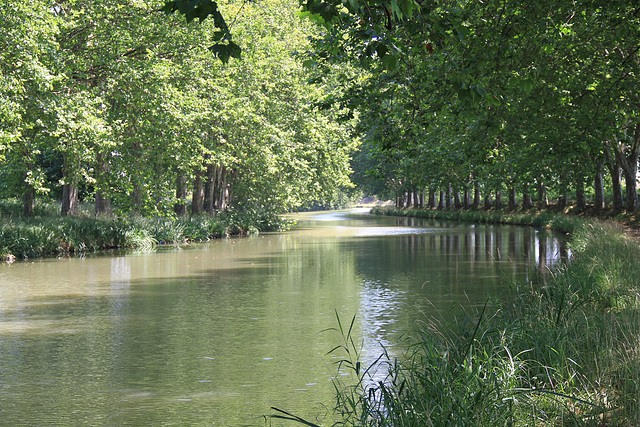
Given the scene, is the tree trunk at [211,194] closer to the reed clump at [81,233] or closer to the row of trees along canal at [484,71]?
the reed clump at [81,233]

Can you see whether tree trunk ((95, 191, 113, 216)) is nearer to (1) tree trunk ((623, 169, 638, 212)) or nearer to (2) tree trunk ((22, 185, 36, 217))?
(2) tree trunk ((22, 185, 36, 217))

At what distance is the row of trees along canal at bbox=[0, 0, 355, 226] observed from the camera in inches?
875

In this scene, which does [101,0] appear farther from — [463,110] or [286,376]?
[286,376]

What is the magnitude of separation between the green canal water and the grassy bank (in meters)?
2.09

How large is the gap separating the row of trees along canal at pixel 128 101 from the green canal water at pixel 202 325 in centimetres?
429

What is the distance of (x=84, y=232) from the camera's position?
97.0ft

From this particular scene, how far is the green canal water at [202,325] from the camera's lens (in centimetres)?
777

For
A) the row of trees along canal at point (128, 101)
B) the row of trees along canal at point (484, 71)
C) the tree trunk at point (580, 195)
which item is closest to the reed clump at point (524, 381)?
the row of trees along canal at point (484, 71)

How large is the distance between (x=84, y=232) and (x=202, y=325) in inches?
742

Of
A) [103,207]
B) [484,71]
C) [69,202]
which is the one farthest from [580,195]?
[484,71]

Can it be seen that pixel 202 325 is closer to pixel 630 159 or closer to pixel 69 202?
pixel 69 202

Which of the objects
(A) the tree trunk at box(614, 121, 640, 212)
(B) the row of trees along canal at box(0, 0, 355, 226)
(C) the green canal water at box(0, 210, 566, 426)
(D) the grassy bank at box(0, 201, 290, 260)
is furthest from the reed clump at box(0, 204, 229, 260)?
(A) the tree trunk at box(614, 121, 640, 212)

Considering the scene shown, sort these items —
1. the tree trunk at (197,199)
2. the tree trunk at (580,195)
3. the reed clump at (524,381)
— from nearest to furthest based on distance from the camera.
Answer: the reed clump at (524,381) < the tree trunk at (580,195) < the tree trunk at (197,199)

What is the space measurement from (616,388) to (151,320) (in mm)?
8897
